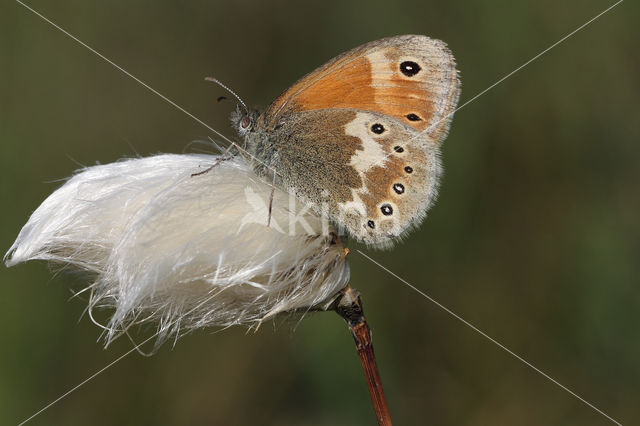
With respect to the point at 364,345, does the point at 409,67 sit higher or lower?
higher

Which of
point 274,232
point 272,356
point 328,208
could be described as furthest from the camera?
point 272,356

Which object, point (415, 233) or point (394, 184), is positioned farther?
point (415, 233)

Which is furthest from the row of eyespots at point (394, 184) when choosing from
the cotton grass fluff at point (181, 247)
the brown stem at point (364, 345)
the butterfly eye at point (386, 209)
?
the brown stem at point (364, 345)

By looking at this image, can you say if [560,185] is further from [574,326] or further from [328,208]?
[328,208]

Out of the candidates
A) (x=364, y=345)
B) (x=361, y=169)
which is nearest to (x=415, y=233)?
(x=361, y=169)

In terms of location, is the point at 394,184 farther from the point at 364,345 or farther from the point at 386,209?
the point at 364,345

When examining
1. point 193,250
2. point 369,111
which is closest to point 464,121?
point 369,111
